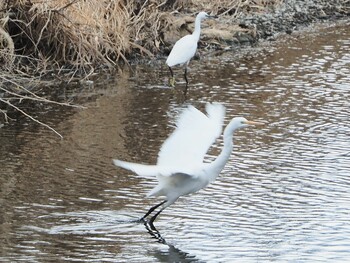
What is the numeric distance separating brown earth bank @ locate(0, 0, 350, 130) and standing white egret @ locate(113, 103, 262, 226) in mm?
4004

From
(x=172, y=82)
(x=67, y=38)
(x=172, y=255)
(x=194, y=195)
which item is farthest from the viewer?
(x=67, y=38)

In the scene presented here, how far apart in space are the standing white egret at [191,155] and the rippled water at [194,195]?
0.34 meters

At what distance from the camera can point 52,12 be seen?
13586 millimetres

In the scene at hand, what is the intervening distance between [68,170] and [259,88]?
458 centimetres

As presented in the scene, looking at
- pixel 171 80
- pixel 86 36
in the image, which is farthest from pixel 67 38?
pixel 171 80

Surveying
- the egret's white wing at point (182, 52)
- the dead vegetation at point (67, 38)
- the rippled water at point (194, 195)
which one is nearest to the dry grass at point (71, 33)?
the dead vegetation at point (67, 38)

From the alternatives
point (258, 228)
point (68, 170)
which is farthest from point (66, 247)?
point (68, 170)

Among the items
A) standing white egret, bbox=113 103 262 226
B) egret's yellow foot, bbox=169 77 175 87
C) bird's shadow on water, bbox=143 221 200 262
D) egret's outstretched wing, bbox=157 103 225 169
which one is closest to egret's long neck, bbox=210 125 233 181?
standing white egret, bbox=113 103 262 226

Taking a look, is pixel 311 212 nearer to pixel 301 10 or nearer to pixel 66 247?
pixel 66 247

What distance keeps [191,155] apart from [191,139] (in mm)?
172

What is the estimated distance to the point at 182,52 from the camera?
13.7m

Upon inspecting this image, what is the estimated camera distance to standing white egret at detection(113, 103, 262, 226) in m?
7.29

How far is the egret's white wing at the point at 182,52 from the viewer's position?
13.6 m

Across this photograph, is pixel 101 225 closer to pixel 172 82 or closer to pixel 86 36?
pixel 172 82
